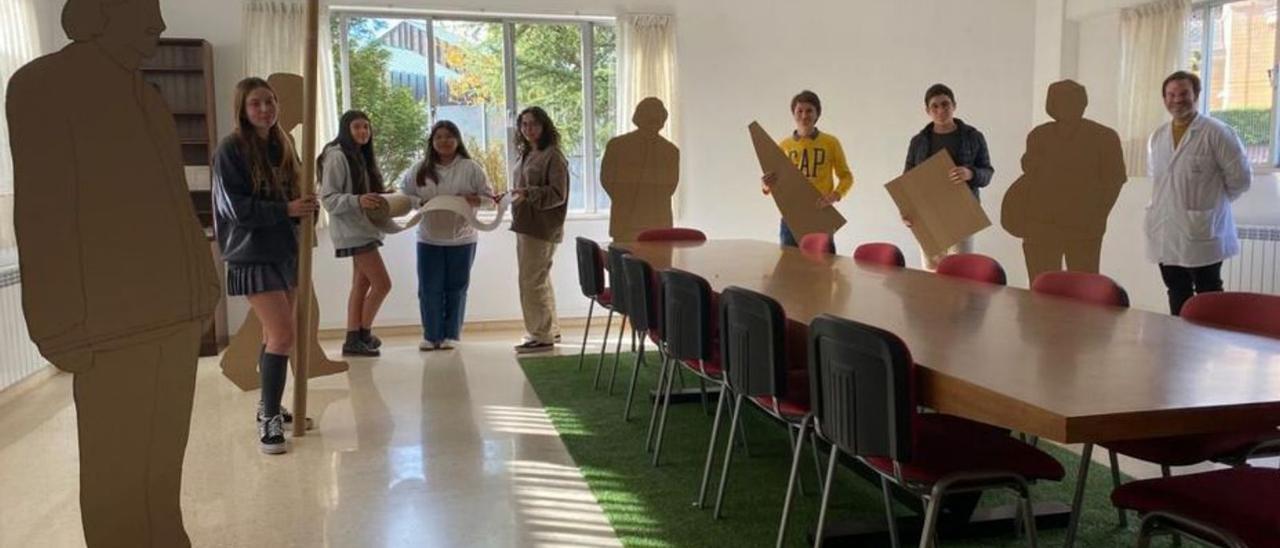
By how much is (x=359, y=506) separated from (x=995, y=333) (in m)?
2.03

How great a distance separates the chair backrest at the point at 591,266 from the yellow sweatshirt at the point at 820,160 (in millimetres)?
1283

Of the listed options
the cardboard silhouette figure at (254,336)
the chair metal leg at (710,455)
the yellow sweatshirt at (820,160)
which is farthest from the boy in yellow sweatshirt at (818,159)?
the cardboard silhouette figure at (254,336)

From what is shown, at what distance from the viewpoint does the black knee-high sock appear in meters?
3.43

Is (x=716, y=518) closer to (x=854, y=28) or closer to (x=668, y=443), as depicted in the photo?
(x=668, y=443)

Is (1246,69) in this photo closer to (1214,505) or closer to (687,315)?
(687,315)

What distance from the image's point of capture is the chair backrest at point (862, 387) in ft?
5.82

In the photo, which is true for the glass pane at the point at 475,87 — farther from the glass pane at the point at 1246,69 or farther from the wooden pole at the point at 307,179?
Result: the glass pane at the point at 1246,69

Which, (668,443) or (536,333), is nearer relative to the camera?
(668,443)

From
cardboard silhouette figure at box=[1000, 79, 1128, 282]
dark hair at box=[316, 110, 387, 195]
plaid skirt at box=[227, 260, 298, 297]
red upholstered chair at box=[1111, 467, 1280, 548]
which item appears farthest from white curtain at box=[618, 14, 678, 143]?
red upholstered chair at box=[1111, 467, 1280, 548]

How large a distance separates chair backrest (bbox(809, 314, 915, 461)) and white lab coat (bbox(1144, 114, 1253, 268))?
2988mm

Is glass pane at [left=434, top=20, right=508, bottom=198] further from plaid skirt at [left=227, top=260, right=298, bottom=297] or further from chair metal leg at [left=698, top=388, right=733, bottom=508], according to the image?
chair metal leg at [left=698, top=388, right=733, bottom=508]

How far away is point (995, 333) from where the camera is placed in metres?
2.13

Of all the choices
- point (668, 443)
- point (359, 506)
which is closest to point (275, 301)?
point (359, 506)

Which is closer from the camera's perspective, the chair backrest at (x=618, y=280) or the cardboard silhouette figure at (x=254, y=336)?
the chair backrest at (x=618, y=280)
